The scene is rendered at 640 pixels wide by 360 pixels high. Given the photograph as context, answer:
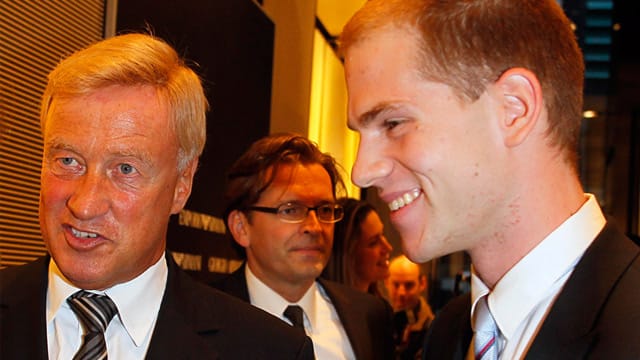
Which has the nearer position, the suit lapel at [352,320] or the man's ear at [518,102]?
the man's ear at [518,102]

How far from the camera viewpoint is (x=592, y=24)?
8.66 m

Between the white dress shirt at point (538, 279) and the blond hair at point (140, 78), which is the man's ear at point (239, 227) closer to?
the blond hair at point (140, 78)

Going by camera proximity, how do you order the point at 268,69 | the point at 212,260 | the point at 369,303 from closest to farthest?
1. the point at 369,303
2. the point at 212,260
3. the point at 268,69

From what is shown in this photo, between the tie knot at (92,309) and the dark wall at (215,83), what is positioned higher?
the dark wall at (215,83)

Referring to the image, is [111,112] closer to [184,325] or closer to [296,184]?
[184,325]

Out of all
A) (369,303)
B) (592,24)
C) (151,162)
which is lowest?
(369,303)

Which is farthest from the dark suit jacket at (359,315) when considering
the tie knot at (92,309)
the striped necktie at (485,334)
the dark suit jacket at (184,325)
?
the striped necktie at (485,334)

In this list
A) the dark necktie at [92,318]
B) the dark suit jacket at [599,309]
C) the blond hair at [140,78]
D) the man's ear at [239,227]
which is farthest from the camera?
the man's ear at [239,227]

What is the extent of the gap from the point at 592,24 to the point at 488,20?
7.09 meters

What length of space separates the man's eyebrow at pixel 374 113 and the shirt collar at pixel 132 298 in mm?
729

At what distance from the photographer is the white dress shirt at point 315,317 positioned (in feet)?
11.9

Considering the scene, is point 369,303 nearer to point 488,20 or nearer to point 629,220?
point 488,20

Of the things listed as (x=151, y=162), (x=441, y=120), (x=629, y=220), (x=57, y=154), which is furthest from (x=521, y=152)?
(x=629, y=220)

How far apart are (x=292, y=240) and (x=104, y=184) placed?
144 centimetres
